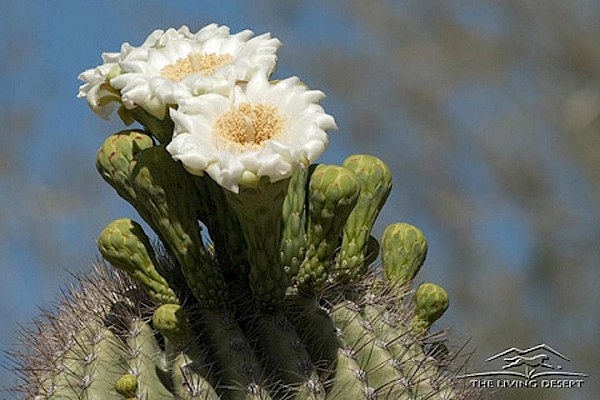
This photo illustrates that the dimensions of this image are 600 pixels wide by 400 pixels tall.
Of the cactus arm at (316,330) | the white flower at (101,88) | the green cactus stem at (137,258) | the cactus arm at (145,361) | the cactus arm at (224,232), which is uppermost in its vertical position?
the white flower at (101,88)

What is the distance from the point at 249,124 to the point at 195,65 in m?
0.29

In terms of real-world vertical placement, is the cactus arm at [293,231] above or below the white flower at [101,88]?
below

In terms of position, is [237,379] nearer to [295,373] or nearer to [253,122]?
[295,373]

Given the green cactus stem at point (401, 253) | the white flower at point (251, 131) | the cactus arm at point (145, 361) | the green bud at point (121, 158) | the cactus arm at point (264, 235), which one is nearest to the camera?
the white flower at point (251, 131)

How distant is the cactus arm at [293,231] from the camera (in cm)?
342

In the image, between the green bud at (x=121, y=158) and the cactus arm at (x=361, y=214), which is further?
the cactus arm at (x=361, y=214)

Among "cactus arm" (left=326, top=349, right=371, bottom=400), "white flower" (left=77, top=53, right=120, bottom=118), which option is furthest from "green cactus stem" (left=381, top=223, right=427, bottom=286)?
"white flower" (left=77, top=53, right=120, bottom=118)

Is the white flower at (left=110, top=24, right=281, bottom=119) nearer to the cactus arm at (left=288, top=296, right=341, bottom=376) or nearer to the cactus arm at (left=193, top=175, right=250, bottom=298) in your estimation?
the cactus arm at (left=193, top=175, right=250, bottom=298)

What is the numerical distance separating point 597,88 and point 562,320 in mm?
1267

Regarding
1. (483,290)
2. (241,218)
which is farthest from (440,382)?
(483,290)

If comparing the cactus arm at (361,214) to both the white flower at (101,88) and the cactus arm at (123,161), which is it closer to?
the cactus arm at (123,161)

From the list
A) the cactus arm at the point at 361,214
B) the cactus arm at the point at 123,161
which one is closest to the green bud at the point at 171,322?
the cactus arm at the point at 123,161

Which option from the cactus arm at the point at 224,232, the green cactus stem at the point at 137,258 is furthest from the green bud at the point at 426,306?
the green cactus stem at the point at 137,258

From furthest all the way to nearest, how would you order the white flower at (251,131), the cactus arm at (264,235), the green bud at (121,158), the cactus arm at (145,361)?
the green bud at (121,158)
the cactus arm at (145,361)
the cactus arm at (264,235)
the white flower at (251,131)
